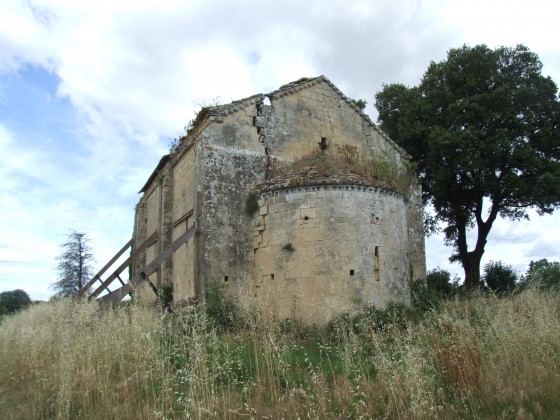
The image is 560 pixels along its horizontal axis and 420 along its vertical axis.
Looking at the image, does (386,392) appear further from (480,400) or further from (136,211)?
(136,211)

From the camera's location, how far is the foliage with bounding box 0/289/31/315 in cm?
2680

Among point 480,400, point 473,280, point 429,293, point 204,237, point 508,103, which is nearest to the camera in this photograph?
point 480,400

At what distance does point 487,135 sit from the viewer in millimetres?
19844

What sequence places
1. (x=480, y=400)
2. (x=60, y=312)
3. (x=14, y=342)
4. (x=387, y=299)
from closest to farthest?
(x=480, y=400), (x=14, y=342), (x=60, y=312), (x=387, y=299)

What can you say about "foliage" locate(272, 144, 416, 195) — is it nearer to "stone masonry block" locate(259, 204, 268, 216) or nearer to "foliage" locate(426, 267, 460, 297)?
"stone masonry block" locate(259, 204, 268, 216)

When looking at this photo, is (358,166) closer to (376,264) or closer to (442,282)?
(376,264)

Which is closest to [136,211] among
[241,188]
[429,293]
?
[241,188]

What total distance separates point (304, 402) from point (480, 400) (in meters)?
2.00

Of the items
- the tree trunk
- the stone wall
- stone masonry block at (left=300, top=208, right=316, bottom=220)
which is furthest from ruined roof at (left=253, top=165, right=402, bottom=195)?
the tree trunk

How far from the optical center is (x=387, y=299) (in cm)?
1122

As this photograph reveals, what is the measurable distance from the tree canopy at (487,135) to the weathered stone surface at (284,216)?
7605 millimetres

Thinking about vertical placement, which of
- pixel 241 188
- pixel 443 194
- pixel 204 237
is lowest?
pixel 204 237

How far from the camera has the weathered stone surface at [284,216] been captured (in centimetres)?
1093

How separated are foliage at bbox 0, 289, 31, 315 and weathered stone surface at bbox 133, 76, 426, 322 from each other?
58.0 feet
